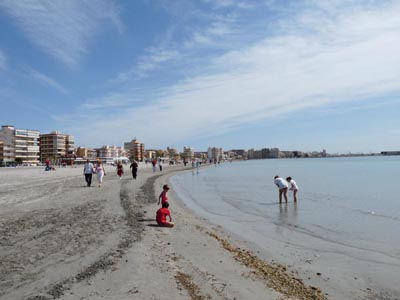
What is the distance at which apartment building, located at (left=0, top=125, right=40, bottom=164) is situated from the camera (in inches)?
4611

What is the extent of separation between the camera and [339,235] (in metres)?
10.0

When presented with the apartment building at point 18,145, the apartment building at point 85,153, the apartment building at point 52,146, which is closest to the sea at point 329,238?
the apartment building at point 18,145

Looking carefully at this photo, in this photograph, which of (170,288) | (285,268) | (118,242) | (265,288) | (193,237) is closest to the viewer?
(170,288)

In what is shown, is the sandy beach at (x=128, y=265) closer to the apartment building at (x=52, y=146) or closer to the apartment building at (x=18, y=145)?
the apartment building at (x=18, y=145)

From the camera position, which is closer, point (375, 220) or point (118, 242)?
point (118, 242)

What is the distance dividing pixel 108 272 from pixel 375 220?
37.0ft

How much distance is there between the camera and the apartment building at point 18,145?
384 ft

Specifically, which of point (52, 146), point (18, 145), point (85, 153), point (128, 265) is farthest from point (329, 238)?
point (85, 153)

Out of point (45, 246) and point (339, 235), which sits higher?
point (45, 246)

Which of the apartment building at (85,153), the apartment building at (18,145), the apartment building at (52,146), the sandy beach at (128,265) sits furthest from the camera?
the apartment building at (85,153)

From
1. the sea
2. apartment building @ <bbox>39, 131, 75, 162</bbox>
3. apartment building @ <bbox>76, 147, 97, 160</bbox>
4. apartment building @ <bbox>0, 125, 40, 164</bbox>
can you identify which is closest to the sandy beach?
the sea

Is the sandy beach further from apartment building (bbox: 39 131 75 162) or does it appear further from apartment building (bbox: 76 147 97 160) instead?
apartment building (bbox: 76 147 97 160)

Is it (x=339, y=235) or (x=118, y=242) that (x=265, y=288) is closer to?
(x=118, y=242)

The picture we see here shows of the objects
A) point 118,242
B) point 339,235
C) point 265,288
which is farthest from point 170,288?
point 339,235
